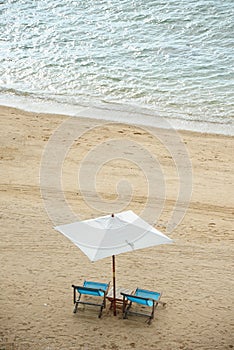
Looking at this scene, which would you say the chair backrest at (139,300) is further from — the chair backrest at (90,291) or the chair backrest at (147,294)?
the chair backrest at (90,291)

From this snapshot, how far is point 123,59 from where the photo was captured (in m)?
26.3

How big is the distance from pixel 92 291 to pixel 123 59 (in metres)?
16.6

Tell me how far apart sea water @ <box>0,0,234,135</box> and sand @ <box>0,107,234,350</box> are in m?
2.58

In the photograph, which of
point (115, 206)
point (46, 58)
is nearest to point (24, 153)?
point (115, 206)

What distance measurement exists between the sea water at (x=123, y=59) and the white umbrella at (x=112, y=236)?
988cm

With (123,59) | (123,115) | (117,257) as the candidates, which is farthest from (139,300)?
(123,59)

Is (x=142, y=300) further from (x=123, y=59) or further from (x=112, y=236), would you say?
(x=123, y=59)

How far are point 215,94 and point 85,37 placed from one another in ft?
27.8

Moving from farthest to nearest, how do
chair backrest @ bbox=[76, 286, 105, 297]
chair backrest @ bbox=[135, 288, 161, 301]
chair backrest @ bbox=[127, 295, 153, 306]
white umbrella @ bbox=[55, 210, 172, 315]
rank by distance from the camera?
chair backrest @ bbox=[135, 288, 161, 301]
chair backrest @ bbox=[76, 286, 105, 297]
chair backrest @ bbox=[127, 295, 153, 306]
white umbrella @ bbox=[55, 210, 172, 315]

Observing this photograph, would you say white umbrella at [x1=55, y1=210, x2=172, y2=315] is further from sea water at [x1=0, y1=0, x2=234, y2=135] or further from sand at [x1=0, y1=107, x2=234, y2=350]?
sea water at [x1=0, y1=0, x2=234, y2=135]

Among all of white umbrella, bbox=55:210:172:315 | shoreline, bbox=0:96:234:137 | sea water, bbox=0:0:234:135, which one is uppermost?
sea water, bbox=0:0:234:135

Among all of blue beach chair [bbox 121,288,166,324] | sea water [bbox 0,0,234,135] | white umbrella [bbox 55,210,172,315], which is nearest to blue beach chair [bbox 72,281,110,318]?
blue beach chair [bbox 121,288,166,324]

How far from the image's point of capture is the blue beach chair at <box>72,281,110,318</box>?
11.1m

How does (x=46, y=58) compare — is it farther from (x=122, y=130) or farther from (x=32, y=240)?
(x=32, y=240)
